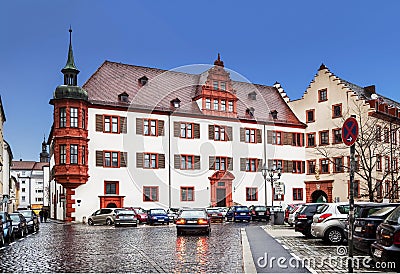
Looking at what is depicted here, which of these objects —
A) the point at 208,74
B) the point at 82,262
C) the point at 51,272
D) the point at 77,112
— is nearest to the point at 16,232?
the point at 82,262

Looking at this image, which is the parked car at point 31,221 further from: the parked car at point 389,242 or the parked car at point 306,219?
the parked car at point 389,242

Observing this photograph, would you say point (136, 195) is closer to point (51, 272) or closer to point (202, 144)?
point (202, 144)

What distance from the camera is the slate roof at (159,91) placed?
57.0 m

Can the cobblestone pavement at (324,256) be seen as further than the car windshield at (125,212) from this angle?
No

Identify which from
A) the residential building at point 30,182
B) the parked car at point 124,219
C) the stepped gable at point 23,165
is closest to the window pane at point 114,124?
the parked car at point 124,219

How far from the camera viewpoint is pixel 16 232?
30344 millimetres

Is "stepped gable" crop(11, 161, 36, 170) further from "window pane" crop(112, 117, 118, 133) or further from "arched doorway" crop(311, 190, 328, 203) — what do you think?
"window pane" crop(112, 117, 118, 133)

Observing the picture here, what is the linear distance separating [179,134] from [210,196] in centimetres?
787

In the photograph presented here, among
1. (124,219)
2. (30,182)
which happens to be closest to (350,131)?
(124,219)

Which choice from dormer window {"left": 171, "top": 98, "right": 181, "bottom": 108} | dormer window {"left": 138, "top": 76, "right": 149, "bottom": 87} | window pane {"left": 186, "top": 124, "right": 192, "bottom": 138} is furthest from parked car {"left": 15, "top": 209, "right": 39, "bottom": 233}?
dormer window {"left": 138, "top": 76, "right": 149, "bottom": 87}

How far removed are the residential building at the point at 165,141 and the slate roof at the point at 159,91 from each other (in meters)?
0.13

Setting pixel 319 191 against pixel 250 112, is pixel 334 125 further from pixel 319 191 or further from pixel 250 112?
pixel 250 112

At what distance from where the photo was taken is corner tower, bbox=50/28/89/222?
169 ft

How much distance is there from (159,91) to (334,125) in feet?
69.7
